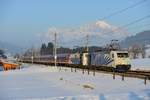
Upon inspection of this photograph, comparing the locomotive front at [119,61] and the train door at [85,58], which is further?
the train door at [85,58]

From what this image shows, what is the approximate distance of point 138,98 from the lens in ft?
61.8

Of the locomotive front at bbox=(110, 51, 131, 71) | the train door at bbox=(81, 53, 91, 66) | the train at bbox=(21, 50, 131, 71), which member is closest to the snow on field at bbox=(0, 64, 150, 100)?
the locomotive front at bbox=(110, 51, 131, 71)

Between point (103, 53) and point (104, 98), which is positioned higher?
point (103, 53)

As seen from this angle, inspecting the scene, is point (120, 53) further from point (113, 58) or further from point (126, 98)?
point (126, 98)

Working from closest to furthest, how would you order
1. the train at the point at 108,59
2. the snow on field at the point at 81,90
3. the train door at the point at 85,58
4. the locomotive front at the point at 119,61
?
the snow on field at the point at 81,90
the locomotive front at the point at 119,61
the train at the point at 108,59
the train door at the point at 85,58

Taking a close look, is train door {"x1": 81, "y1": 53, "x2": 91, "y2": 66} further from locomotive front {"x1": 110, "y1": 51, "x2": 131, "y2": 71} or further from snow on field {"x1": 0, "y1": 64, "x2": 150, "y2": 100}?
snow on field {"x1": 0, "y1": 64, "x2": 150, "y2": 100}

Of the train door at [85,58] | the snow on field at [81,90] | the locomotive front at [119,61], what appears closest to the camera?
the snow on field at [81,90]

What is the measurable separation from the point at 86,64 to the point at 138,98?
46.3 metres

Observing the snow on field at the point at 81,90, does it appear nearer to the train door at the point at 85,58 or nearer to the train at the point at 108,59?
the train at the point at 108,59

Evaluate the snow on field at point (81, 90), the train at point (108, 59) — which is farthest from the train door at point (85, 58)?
the snow on field at point (81, 90)

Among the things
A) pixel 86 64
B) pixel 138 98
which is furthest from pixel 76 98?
pixel 86 64

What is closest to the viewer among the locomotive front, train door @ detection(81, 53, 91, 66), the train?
the locomotive front

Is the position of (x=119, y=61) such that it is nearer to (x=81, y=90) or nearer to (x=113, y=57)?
(x=113, y=57)

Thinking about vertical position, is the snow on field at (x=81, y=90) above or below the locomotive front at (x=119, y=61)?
below
